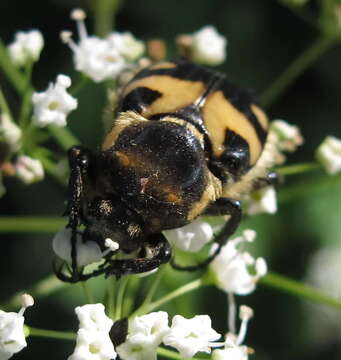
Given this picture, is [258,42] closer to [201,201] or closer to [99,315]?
[201,201]

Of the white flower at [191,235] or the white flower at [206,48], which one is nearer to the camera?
the white flower at [191,235]

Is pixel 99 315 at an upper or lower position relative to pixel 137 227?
lower

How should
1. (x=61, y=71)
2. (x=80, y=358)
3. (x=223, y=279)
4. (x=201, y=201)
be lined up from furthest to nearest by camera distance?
(x=61, y=71), (x=223, y=279), (x=201, y=201), (x=80, y=358)

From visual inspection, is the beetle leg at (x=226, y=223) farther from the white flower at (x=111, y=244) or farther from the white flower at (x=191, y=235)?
the white flower at (x=111, y=244)

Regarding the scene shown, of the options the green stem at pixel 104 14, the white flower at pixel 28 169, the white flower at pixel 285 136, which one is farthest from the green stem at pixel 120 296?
the green stem at pixel 104 14

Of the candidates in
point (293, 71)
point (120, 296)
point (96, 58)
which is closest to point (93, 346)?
point (120, 296)

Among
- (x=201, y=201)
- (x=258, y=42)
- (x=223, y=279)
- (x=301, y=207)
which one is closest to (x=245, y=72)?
(x=258, y=42)

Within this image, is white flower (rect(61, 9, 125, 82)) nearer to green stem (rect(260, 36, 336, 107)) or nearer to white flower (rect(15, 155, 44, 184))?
white flower (rect(15, 155, 44, 184))
